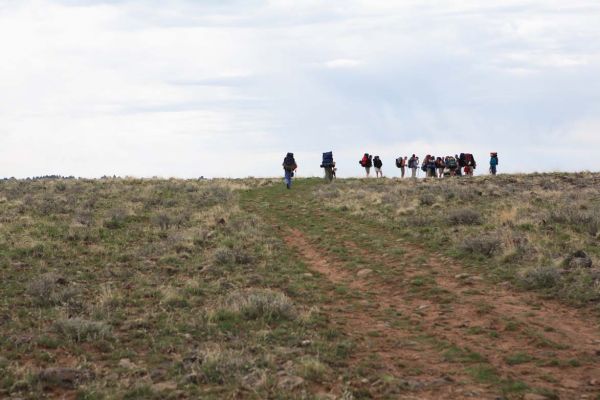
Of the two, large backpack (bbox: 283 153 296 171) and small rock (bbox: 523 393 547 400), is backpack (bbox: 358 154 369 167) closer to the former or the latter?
large backpack (bbox: 283 153 296 171)

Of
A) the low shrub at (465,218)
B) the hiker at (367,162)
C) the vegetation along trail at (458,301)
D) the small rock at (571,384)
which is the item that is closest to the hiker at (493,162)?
the hiker at (367,162)

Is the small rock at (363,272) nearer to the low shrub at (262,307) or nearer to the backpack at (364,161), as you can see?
the low shrub at (262,307)

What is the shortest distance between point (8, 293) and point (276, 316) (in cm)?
571

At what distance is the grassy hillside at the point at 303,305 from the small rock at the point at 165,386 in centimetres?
3

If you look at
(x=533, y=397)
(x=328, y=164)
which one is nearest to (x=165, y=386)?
(x=533, y=397)

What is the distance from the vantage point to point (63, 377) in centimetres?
759

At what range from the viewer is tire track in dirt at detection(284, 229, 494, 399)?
23.9 ft

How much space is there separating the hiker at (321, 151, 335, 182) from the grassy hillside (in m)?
18.5

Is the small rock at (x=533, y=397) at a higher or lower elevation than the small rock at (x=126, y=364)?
Answer: lower

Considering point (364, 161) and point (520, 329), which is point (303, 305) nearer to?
point (520, 329)

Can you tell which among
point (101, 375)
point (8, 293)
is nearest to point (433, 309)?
point (101, 375)

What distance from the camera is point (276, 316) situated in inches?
404

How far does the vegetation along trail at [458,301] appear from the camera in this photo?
7.74 m

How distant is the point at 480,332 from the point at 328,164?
31137 mm
